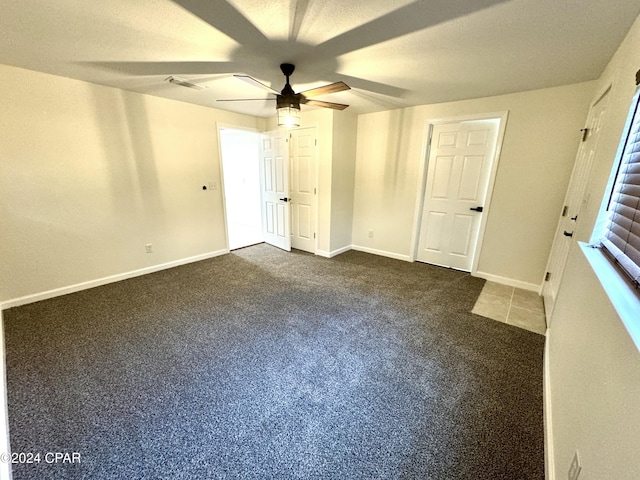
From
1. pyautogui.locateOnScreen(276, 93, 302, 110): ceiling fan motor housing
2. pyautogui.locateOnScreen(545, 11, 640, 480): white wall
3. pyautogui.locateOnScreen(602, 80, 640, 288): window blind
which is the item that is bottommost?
pyautogui.locateOnScreen(545, 11, 640, 480): white wall

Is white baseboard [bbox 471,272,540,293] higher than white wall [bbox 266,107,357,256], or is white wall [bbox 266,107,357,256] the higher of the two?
white wall [bbox 266,107,357,256]

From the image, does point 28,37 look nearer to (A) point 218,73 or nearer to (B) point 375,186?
(A) point 218,73

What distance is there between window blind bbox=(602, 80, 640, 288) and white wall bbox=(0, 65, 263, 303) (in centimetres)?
417

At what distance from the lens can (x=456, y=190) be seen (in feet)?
11.4

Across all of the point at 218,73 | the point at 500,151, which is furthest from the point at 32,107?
the point at 500,151

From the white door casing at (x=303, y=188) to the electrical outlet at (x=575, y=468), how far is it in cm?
360

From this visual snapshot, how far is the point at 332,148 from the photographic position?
12.3 feet

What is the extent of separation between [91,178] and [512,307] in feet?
15.8

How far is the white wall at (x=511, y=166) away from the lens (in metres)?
2.62

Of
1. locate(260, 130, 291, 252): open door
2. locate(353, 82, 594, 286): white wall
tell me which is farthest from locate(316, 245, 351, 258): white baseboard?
locate(353, 82, 594, 286): white wall

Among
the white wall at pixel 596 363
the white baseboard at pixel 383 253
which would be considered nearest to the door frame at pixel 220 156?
the white baseboard at pixel 383 253

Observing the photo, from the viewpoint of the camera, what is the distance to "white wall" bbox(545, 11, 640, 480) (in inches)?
27.3

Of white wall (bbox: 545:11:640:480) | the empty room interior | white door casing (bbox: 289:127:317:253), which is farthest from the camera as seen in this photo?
white door casing (bbox: 289:127:317:253)

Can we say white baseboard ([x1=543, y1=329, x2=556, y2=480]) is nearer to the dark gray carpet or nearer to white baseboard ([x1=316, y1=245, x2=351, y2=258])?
the dark gray carpet
